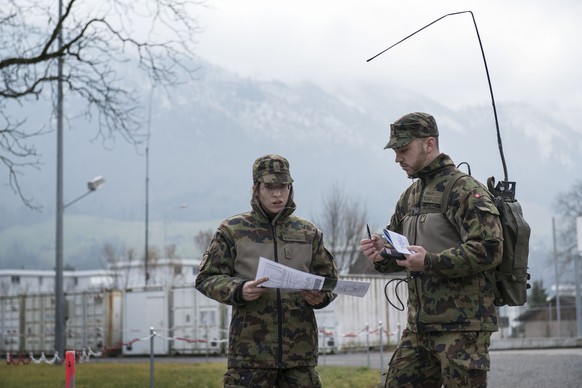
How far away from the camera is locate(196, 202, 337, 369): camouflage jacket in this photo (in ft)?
20.5

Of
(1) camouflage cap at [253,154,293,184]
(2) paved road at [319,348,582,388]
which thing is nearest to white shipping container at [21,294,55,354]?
(2) paved road at [319,348,582,388]

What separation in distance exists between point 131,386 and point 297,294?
9.67 meters

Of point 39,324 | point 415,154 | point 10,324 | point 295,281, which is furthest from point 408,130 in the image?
point 10,324

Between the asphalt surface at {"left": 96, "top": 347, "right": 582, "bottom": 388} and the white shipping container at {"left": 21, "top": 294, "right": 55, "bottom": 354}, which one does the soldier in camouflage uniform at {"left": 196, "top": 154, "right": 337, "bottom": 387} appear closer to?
the asphalt surface at {"left": 96, "top": 347, "right": 582, "bottom": 388}

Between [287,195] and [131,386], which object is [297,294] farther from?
[131,386]

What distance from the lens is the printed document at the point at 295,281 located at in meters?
5.95

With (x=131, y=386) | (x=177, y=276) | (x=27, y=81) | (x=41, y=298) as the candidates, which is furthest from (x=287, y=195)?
(x=177, y=276)

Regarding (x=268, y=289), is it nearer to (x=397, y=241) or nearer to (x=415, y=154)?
(x=397, y=241)

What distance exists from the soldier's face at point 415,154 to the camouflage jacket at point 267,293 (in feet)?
2.53

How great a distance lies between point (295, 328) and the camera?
6320 millimetres

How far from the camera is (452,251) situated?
5.89m

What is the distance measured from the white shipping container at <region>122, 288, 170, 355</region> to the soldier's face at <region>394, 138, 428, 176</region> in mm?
28822

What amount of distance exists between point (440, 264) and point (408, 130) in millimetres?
883

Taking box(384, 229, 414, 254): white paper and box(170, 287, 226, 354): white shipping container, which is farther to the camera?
box(170, 287, 226, 354): white shipping container
